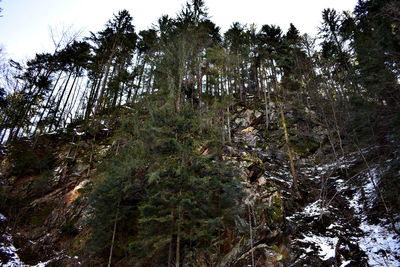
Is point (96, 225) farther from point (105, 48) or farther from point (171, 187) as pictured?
point (105, 48)

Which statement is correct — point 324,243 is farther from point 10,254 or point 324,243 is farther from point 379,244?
point 10,254

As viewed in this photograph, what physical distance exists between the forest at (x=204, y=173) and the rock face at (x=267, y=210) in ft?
0.24

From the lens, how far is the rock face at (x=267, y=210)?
812cm

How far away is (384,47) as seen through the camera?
1053cm

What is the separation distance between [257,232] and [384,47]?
1142 centimetres

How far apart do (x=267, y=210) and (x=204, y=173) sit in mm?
3586

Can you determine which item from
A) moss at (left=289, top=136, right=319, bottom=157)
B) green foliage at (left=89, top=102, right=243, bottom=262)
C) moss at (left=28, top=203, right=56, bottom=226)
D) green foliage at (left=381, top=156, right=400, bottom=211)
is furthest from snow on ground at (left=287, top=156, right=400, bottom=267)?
moss at (left=28, top=203, right=56, bottom=226)

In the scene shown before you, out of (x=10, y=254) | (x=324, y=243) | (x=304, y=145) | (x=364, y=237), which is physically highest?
(x=304, y=145)

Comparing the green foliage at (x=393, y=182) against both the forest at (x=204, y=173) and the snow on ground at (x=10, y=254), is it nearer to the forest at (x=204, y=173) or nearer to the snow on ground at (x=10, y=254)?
the forest at (x=204, y=173)

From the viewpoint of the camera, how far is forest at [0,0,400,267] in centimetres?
795

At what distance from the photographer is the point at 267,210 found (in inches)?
377

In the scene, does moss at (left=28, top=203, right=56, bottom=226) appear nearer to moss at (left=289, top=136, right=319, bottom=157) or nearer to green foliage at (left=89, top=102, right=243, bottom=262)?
green foliage at (left=89, top=102, right=243, bottom=262)

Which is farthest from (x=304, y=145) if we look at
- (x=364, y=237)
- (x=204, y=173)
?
(x=204, y=173)

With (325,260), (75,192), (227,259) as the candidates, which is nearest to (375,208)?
(325,260)
